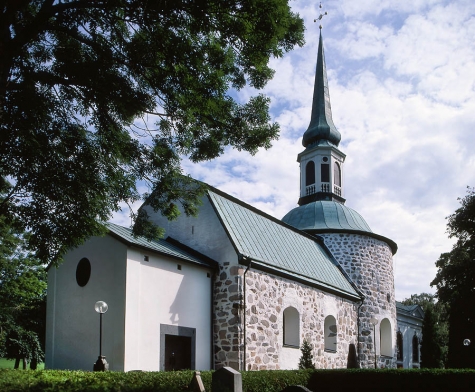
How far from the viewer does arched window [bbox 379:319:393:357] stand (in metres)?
23.9

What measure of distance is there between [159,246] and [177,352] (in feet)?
9.60

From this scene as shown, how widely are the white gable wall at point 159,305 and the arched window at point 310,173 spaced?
1256 centimetres

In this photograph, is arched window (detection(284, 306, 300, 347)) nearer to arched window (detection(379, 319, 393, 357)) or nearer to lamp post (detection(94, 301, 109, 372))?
lamp post (detection(94, 301, 109, 372))

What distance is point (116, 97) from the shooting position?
9062 millimetres

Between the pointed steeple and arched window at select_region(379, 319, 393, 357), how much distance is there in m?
9.27

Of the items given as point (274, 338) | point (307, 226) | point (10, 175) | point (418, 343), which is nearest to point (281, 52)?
point (10, 175)

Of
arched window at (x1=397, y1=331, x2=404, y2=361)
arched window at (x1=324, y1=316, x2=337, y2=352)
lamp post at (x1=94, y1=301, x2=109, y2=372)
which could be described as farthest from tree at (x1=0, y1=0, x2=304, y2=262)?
arched window at (x1=397, y1=331, x2=404, y2=361)

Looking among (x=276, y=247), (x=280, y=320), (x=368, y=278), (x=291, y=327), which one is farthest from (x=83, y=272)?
(x=368, y=278)

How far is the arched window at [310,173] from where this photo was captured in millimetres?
26692

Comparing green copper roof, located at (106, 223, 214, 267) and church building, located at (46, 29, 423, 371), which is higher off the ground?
green copper roof, located at (106, 223, 214, 267)

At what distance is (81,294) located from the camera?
13.8 metres

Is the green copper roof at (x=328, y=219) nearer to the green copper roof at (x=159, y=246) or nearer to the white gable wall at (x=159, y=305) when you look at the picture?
the green copper roof at (x=159, y=246)

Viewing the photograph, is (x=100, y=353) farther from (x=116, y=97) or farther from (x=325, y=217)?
(x=325, y=217)

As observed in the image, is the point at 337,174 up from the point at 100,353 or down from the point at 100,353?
up
